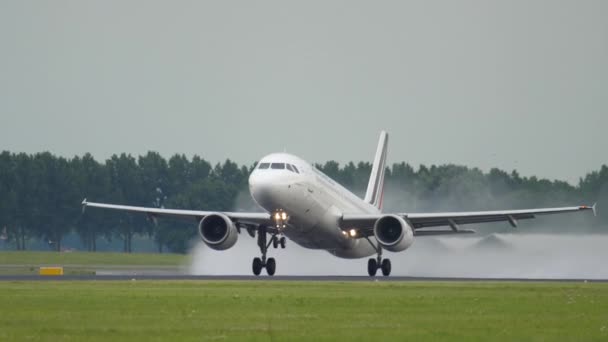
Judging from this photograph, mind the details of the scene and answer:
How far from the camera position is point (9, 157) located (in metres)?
140

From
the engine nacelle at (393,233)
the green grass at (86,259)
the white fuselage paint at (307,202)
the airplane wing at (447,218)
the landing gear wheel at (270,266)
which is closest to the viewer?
the white fuselage paint at (307,202)

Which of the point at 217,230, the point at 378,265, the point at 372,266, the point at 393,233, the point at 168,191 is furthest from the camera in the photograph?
the point at 168,191

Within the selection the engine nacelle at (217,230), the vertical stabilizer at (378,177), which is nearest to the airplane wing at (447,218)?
the engine nacelle at (217,230)

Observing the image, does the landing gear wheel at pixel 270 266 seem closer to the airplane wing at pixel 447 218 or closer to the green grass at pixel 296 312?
the airplane wing at pixel 447 218

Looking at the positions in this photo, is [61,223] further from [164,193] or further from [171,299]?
[171,299]

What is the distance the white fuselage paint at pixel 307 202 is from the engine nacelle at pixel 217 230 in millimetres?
2165

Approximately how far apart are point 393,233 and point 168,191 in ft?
291

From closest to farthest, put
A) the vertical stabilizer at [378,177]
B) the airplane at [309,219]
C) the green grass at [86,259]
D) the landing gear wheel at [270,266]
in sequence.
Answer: the airplane at [309,219] < the landing gear wheel at [270,266] < the vertical stabilizer at [378,177] < the green grass at [86,259]

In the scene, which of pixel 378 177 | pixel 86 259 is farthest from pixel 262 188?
pixel 86 259

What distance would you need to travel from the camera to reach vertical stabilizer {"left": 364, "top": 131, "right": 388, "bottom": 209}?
70.2 meters

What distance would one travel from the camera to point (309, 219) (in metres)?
56.3

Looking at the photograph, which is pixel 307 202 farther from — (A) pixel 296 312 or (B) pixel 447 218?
(A) pixel 296 312

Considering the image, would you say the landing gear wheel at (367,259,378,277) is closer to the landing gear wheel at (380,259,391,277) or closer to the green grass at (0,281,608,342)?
the landing gear wheel at (380,259,391,277)

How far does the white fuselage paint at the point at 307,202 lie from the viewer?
54.2m
